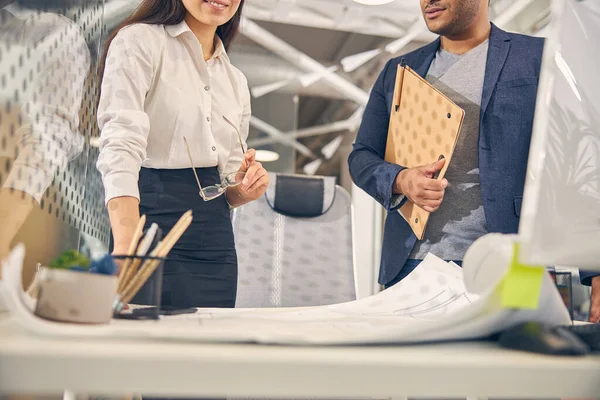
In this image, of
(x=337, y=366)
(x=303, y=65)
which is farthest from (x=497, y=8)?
(x=337, y=366)

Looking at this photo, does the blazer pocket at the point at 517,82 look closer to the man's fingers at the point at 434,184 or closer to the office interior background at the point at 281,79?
the man's fingers at the point at 434,184

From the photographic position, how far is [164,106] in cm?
125

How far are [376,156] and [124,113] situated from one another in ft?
2.85

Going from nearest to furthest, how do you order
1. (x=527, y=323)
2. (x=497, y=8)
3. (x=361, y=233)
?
1. (x=527, y=323)
2. (x=361, y=233)
3. (x=497, y=8)

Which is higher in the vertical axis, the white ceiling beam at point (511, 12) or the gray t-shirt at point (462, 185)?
the white ceiling beam at point (511, 12)

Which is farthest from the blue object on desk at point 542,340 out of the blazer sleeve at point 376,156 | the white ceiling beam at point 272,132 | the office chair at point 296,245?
the white ceiling beam at point 272,132

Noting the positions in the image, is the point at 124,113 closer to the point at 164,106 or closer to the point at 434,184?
the point at 164,106

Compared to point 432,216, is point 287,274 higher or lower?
lower

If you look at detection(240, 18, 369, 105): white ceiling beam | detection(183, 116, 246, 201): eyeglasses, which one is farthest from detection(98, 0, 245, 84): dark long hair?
detection(240, 18, 369, 105): white ceiling beam

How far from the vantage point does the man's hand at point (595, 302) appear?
1.16 meters

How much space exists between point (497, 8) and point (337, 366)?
593 centimetres

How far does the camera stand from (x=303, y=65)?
6984mm

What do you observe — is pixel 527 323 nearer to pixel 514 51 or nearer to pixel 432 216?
pixel 432 216

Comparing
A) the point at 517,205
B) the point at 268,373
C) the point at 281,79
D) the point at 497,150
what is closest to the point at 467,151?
the point at 497,150
